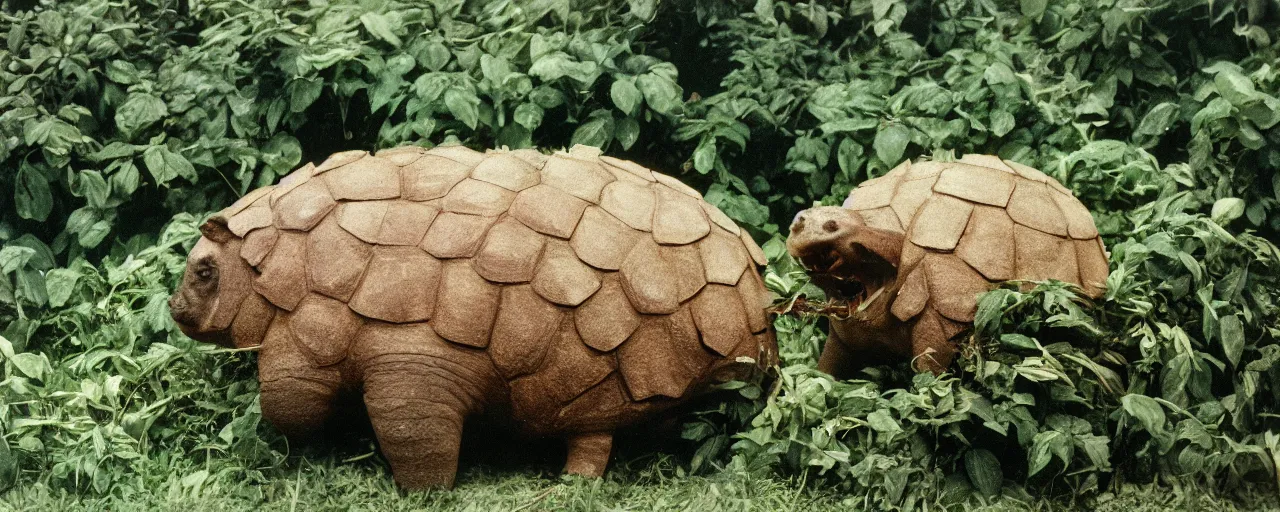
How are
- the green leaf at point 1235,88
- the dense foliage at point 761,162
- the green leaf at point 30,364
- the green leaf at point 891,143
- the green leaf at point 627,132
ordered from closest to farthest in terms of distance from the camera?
the dense foliage at point 761,162, the green leaf at point 1235,88, the green leaf at point 30,364, the green leaf at point 891,143, the green leaf at point 627,132

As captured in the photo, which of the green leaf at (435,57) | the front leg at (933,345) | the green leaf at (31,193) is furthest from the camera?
the green leaf at (31,193)

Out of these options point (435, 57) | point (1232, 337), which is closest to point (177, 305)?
point (435, 57)

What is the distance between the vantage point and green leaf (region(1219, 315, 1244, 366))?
306cm

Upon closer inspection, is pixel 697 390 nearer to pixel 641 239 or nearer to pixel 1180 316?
pixel 641 239

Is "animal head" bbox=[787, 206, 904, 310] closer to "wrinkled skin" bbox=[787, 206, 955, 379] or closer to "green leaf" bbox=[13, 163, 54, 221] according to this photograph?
"wrinkled skin" bbox=[787, 206, 955, 379]

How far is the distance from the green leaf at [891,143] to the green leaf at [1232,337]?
1.16 meters

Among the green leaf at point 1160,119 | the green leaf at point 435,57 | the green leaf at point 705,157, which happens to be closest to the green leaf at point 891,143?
the green leaf at point 705,157

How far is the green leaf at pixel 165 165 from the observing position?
4.03 metres

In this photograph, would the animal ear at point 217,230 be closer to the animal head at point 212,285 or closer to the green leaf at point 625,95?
the animal head at point 212,285

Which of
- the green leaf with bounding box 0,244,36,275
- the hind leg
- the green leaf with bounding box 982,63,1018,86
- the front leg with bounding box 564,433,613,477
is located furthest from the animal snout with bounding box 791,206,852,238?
the green leaf with bounding box 0,244,36,275

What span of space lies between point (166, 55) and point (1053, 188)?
333 cm

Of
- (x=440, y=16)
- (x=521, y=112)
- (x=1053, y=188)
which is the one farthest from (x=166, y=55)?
(x=1053, y=188)

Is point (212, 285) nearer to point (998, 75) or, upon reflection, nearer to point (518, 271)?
point (518, 271)

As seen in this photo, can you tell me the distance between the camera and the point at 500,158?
3.31 metres
